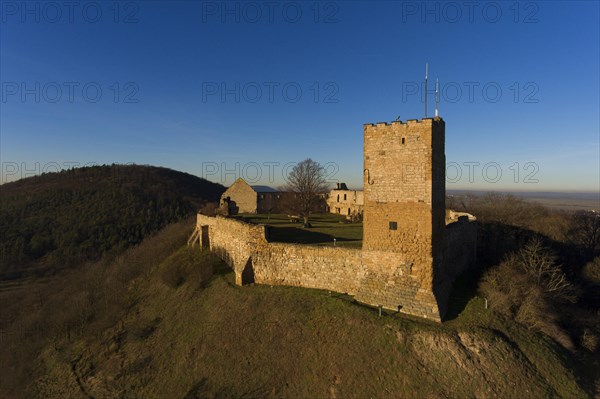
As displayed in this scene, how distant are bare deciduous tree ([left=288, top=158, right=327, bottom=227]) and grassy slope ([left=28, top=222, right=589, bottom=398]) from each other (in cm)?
2364

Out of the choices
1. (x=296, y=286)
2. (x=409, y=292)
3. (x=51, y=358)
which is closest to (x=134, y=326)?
(x=51, y=358)

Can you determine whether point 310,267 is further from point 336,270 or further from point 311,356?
point 311,356

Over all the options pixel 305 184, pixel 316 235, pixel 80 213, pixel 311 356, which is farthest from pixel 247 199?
pixel 80 213

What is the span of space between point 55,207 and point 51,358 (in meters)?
62.3

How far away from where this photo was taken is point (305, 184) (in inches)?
1678

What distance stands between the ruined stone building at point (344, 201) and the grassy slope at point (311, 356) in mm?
30514

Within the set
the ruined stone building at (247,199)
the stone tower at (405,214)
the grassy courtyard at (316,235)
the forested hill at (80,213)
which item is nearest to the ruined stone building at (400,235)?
the stone tower at (405,214)

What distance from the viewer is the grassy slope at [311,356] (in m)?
11.7

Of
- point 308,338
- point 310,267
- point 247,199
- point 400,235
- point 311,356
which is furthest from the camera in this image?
point 247,199

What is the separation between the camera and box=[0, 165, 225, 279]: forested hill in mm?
55562

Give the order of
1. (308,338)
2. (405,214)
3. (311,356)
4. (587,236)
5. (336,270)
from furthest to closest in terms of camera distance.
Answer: (587,236) < (336,270) < (405,214) < (308,338) < (311,356)

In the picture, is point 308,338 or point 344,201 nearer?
point 308,338

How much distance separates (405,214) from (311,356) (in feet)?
23.7

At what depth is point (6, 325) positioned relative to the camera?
31.9 m
